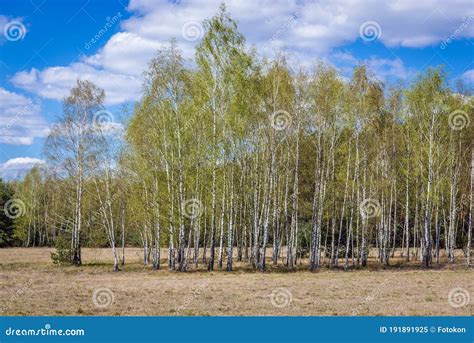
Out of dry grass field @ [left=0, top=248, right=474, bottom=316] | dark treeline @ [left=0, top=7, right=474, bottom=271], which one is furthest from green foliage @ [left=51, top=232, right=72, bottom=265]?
dry grass field @ [left=0, top=248, right=474, bottom=316]

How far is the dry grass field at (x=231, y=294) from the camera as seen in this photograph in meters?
16.1

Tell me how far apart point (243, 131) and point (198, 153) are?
121 inches

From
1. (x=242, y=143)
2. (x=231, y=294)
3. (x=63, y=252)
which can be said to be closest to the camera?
(x=231, y=294)

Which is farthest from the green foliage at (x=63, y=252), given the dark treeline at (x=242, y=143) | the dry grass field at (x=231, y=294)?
the dry grass field at (x=231, y=294)

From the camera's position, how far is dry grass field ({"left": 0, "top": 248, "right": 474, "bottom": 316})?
1612 centimetres

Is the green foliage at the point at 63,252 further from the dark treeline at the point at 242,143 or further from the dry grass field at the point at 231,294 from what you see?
the dry grass field at the point at 231,294

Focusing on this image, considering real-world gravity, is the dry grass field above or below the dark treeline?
below

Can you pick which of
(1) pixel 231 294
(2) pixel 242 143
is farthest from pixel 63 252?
(1) pixel 231 294

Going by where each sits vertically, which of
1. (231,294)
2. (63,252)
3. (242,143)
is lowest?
(231,294)

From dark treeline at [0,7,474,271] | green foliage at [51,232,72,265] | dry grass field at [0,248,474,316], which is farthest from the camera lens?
green foliage at [51,232,72,265]

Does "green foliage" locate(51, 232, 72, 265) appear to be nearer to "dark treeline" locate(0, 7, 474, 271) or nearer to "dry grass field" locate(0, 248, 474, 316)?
"dark treeline" locate(0, 7, 474, 271)

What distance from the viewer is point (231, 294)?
64.8 ft

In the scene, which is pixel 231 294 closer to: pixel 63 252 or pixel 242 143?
pixel 242 143

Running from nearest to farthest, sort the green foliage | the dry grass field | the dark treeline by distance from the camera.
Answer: the dry grass field < the dark treeline < the green foliage
